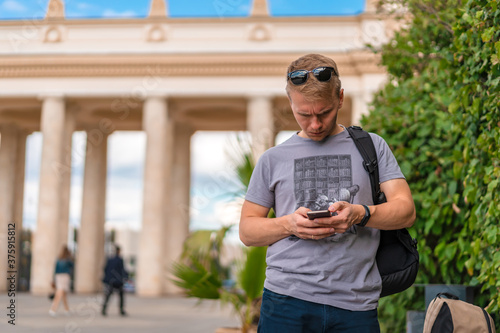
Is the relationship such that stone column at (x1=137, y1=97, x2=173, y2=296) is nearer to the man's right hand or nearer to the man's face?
the man's face

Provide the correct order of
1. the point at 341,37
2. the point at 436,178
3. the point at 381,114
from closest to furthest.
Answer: the point at 436,178 → the point at 381,114 → the point at 341,37

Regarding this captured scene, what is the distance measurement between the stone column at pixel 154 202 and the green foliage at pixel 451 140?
866 inches

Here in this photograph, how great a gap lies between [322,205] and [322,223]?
19cm

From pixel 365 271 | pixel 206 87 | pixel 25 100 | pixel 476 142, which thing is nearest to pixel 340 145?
pixel 365 271

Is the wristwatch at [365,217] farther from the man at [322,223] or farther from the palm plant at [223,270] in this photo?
the palm plant at [223,270]

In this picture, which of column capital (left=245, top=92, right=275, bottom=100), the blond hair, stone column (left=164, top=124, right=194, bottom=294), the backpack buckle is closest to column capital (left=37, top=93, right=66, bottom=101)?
stone column (left=164, top=124, right=194, bottom=294)

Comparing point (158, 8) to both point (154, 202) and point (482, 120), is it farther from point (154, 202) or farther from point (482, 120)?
point (482, 120)

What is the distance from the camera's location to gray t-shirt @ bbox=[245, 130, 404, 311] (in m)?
2.48

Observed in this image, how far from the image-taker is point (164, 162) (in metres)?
29.7

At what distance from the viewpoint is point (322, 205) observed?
2.55 metres

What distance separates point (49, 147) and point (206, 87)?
7.90m

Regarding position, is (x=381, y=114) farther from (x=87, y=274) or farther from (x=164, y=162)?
(x=87, y=274)

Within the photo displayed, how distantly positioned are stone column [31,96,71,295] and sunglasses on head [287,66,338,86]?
28.8 metres

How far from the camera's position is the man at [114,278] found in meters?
15.6
